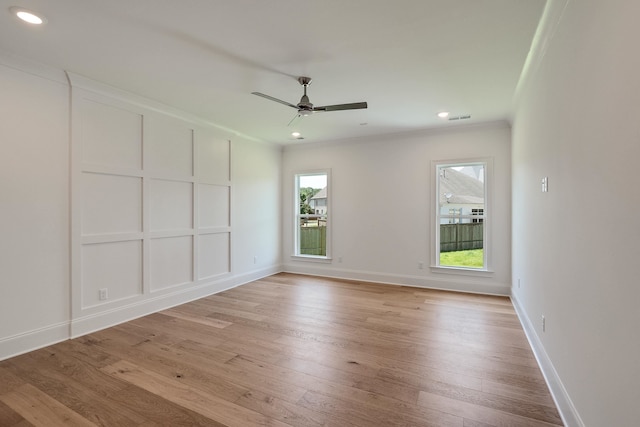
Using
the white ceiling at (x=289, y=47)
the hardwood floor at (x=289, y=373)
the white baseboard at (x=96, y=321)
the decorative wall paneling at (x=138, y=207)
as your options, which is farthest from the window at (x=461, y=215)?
the white baseboard at (x=96, y=321)

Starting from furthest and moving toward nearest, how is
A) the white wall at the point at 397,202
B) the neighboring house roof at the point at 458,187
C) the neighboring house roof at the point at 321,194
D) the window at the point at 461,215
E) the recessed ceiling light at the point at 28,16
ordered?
the neighboring house roof at the point at 321,194 → the neighboring house roof at the point at 458,187 → the window at the point at 461,215 → the white wall at the point at 397,202 → the recessed ceiling light at the point at 28,16

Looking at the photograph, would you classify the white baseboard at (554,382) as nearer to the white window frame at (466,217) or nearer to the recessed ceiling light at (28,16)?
the white window frame at (466,217)

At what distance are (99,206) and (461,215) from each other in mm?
5080

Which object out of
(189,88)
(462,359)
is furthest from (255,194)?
(462,359)

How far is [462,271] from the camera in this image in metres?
4.93

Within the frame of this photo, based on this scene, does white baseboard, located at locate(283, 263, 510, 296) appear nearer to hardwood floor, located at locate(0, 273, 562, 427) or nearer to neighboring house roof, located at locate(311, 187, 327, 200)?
hardwood floor, located at locate(0, 273, 562, 427)

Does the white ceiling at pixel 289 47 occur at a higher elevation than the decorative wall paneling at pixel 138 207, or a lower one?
higher

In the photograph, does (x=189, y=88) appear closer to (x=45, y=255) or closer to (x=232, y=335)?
(x=45, y=255)

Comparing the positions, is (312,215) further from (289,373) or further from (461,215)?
(289,373)

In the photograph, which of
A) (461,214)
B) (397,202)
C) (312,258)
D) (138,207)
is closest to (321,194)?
(312,258)

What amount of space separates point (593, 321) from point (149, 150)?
4.46 meters

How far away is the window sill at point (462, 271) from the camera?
479 cm

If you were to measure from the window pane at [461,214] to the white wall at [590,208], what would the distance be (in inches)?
98.5

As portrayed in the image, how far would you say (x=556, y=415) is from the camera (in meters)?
1.92
